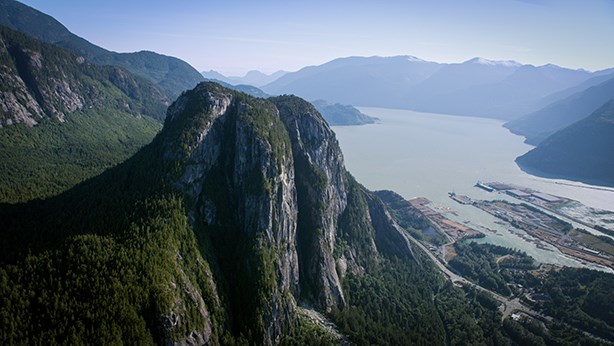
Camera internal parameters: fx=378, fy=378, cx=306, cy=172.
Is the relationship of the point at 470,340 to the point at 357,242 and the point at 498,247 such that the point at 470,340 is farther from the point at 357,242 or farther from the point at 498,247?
the point at 498,247

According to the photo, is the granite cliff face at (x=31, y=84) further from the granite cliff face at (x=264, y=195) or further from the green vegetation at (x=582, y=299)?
the green vegetation at (x=582, y=299)

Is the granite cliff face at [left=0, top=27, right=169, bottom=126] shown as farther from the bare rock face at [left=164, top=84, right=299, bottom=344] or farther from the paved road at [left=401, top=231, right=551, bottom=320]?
the paved road at [left=401, top=231, right=551, bottom=320]

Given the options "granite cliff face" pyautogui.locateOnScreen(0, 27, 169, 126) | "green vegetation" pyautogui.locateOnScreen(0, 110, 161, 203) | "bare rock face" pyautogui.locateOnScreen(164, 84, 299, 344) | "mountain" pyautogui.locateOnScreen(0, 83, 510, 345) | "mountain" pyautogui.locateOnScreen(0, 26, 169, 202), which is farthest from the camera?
"granite cliff face" pyautogui.locateOnScreen(0, 27, 169, 126)

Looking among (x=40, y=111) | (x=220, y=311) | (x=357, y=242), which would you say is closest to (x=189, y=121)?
(x=220, y=311)

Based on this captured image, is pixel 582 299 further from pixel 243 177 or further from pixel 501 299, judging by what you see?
pixel 243 177

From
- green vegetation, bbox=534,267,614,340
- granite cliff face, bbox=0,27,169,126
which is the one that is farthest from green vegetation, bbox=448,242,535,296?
granite cliff face, bbox=0,27,169,126

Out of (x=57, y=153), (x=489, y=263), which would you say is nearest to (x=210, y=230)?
(x=57, y=153)

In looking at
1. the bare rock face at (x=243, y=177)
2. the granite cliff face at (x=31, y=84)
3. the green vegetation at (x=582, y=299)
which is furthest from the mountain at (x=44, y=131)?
the green vegetation at (x=582, y=299)
